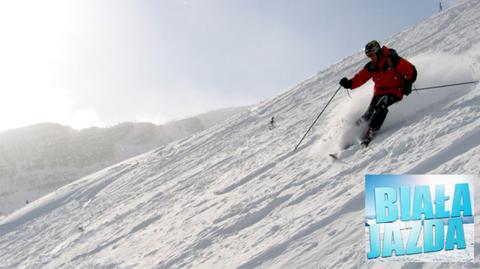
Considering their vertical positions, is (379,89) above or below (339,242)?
above

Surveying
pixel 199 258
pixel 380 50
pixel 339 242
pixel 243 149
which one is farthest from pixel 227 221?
pixel 243 149

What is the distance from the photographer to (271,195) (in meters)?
6.97

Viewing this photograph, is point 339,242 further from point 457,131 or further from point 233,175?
point 233,175

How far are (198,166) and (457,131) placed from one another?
8.79m

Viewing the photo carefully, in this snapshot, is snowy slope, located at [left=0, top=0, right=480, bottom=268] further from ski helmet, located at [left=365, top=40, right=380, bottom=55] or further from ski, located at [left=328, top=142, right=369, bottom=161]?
ski helmet, located at [left=365, top=40, right=380, bottom=55]

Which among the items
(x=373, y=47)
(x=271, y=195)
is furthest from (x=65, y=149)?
(x=373, y=47)

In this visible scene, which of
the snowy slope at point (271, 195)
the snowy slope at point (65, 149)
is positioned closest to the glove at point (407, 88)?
the snowy slope at point (271, 195)

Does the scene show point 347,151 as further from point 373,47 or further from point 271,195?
point 373,47

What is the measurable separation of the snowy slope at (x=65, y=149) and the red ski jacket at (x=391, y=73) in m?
89.4

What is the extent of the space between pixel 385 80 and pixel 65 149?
104m

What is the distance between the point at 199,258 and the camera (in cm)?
589

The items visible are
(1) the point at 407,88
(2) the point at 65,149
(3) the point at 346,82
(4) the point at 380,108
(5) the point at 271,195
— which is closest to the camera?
(5) the point at 271,195

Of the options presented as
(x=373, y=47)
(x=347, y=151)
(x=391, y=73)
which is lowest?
(x=347, y=151)

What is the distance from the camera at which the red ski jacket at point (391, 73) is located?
7285mm
